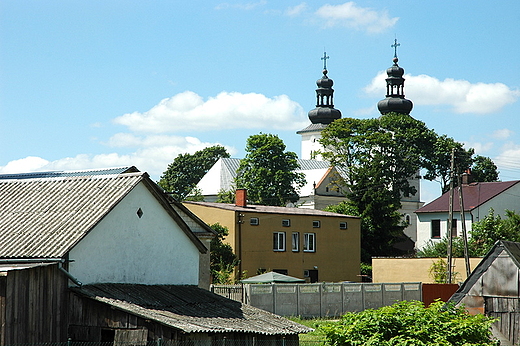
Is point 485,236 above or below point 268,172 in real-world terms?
below

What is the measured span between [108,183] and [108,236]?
77.8 inches

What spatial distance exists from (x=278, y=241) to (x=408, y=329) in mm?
36174

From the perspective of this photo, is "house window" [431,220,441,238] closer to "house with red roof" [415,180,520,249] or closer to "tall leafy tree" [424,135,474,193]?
"house with red roof" [415,180,520,249]

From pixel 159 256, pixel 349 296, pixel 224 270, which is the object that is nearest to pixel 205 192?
pixel 224 270

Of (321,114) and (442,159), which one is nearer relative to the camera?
Result: (442,159)

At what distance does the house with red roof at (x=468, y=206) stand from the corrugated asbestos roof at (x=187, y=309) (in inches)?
1674

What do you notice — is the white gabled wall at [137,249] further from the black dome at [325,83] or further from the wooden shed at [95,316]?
the black dome at [325,83]

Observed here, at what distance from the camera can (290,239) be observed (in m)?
52.6

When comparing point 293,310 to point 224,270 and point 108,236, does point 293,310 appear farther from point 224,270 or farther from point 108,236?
point 108,236

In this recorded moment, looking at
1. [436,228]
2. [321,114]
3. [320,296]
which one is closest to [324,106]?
[321,114]

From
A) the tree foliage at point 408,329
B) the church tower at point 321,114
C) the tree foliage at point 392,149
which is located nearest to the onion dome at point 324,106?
the church tower at point 321,114

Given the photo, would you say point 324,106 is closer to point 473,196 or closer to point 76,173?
point 473,196

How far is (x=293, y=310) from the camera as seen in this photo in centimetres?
3591

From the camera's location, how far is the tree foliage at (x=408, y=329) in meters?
16.0
